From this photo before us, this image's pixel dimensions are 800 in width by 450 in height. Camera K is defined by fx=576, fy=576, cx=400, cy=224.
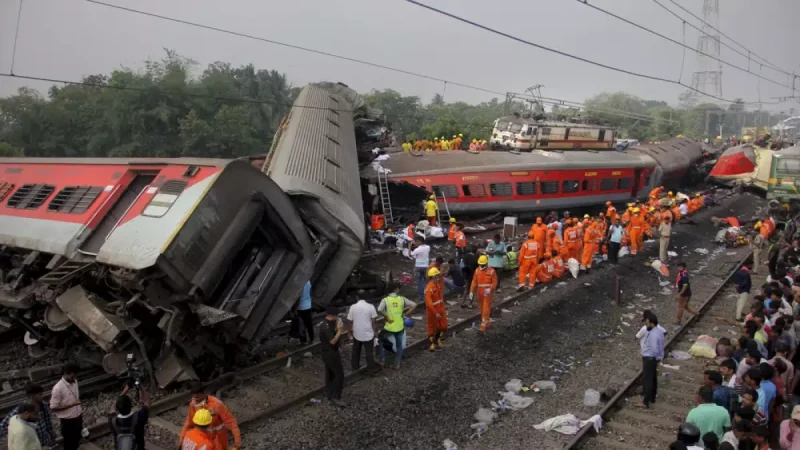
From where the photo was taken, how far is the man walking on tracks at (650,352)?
7.28 meters

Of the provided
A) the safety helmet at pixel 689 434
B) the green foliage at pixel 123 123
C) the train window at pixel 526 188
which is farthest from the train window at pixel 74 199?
the green foliage at pixel 123 123

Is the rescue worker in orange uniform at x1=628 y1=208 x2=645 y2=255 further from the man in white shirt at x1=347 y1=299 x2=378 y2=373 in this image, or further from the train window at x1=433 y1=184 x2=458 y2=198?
the man in white shirt at x1=347 y1=299 x2=378 y2=373

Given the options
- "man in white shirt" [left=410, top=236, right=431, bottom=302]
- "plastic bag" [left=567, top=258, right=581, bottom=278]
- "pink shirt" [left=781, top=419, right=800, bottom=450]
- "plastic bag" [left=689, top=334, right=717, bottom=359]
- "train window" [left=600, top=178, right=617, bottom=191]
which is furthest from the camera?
"train window" [left=600, top=178, right=617, bottom=191]

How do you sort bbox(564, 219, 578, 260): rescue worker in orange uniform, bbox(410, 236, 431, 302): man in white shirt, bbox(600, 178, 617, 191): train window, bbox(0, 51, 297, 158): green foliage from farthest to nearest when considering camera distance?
bbox(0, 51, 297, 158): green foliage
bbox(600, 178, 617, 191): train window
bbox(564, 219, 578, 260): rescue worker in orange uniform
bbox(410, 236, 431, 302): man in white shirt

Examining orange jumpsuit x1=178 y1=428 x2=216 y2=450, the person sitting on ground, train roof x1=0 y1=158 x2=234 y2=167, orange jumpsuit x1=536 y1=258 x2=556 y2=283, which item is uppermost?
train roof x1=0 y1=158 x2=234 y2=167

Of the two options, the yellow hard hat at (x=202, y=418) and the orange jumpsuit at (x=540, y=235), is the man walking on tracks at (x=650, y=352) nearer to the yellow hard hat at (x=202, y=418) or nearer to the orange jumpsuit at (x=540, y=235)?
the yellow hard hat at (x=202, y=418)

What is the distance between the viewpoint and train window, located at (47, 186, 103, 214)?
7.88 m

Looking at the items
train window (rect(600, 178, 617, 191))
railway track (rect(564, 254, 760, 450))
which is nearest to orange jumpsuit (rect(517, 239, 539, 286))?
railway track (rect(564, 254, 760, 450))

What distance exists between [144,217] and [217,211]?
0.91 m

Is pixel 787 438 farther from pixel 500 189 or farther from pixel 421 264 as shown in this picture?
pixel 500 189

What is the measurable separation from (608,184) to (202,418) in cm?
2047

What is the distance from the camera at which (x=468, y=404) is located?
7402 millimetres

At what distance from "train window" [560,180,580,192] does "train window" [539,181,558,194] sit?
37 centimetres

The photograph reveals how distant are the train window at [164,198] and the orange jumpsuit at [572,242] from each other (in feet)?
31.6
